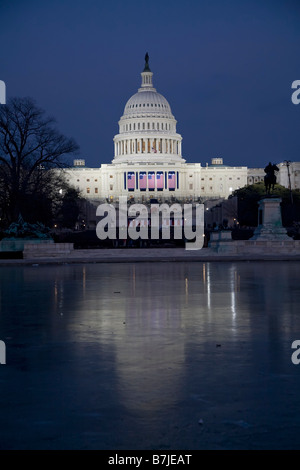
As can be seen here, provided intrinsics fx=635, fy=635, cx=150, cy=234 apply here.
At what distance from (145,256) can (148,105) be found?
4959 inches

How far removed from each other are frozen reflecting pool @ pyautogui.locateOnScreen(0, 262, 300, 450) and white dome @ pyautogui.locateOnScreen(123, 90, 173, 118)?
14663 centimetres

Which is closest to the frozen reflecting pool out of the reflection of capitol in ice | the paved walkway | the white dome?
the reflection of capitol in ice

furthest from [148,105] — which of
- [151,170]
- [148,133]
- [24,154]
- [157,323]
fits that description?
[157,323]

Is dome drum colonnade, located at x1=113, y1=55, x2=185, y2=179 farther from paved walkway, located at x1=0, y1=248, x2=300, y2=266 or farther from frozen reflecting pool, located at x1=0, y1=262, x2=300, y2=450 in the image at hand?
frozen reflecting pool, located at x1=0, y1=262, x2=300, y2=450

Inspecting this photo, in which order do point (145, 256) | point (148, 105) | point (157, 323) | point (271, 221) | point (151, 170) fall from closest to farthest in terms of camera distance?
1. point (157, 323)
2. point (145, 256)
3. point (271, 221)
4. point (151, 170)
5. point (148, 105)

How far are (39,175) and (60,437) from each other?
4412cm

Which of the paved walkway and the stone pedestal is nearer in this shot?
the paved walkway

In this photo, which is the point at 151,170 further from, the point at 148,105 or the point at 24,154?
the point at 24,154

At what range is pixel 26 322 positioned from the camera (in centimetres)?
1262

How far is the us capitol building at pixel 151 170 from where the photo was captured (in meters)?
155

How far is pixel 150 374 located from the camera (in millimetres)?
8188

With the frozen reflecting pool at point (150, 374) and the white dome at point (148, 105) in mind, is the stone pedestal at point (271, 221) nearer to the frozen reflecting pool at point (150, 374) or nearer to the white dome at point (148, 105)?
the frozen reflecting pool at point (150, 374)

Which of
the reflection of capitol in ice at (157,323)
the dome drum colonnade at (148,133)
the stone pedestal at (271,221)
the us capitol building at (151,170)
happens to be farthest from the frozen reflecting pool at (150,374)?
the dome drum colonnade at (148,133)

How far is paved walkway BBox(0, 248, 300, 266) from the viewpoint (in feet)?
118
